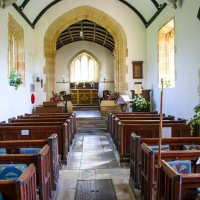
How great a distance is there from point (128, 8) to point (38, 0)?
3.04 meters

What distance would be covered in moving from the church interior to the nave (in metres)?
0.02

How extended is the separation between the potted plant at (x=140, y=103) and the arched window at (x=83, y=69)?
29.6ft

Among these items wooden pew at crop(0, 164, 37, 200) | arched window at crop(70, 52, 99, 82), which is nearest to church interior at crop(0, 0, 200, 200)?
wooden pew at crop(0, 164, 37, 200)

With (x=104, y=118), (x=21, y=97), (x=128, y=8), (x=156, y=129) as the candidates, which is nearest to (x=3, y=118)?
(x=21, y=97)

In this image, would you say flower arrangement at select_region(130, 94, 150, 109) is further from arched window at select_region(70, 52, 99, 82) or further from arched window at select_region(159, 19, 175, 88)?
arched window at select_region(70, 52, 99, 82)

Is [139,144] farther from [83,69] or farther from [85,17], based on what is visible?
[83,69]

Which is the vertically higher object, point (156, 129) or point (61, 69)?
point (61, 69)

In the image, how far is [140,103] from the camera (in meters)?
8.38

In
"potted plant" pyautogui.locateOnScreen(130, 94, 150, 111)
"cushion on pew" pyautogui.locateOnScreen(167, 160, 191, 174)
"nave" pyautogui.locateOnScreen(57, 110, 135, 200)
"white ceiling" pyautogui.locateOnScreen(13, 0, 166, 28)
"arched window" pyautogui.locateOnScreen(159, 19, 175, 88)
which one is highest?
"white ceiling" pyautogui.locateOnScreen(13, 0, 166, 28)

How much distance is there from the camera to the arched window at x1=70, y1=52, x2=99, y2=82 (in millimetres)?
17359

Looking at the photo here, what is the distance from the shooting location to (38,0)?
845cm

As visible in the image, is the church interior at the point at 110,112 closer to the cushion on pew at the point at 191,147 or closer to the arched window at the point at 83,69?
the cushion on pew at the point at 191,147

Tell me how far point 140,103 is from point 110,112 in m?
1.40

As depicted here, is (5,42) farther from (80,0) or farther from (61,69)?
(61,69)
